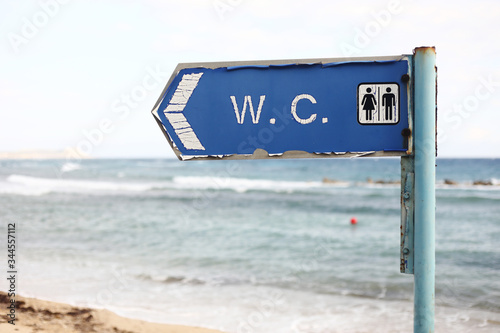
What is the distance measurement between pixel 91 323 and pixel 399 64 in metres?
4.42

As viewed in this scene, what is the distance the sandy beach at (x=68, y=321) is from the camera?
13.7ft

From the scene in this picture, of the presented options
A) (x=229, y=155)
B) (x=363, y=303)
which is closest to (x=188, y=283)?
(x=363, y=303)

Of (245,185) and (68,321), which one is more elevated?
(245,185)

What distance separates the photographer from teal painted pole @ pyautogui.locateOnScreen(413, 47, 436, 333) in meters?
1.01

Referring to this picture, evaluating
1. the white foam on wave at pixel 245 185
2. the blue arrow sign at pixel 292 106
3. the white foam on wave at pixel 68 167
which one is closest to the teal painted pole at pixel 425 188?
the blue arrow sign at pixel 292 106

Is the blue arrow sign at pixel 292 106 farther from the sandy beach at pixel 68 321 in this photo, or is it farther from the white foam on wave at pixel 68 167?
the white foam on wave at pixel 68 167

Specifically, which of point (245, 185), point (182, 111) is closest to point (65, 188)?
point (245, 185)

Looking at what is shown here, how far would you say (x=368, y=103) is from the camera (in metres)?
1.10

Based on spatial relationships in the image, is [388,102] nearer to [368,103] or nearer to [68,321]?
[368,103]

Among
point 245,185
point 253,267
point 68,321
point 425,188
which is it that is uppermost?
point 245,185

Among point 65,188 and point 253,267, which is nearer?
point 253,267

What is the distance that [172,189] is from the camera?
23641 millimetres

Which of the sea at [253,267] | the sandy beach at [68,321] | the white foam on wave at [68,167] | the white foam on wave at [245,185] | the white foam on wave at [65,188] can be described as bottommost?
the sandy beach at [68,321]

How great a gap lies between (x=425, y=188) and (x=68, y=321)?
4.45 metres
